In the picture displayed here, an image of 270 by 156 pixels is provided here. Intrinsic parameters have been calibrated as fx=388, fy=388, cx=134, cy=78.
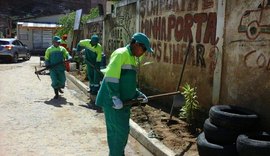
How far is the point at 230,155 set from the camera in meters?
5.14

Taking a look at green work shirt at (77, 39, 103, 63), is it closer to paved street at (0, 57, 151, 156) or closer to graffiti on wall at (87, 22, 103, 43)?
paved street at (0, 57, 151, 156)

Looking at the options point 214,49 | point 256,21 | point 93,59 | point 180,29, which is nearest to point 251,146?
point 256,21

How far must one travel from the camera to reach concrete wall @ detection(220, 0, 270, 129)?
591cm

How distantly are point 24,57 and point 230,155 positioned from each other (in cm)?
2508

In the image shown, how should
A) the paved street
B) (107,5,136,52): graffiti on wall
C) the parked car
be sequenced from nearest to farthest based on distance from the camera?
the paved street
(107,5,136,52): graffiti on wall
the parked car

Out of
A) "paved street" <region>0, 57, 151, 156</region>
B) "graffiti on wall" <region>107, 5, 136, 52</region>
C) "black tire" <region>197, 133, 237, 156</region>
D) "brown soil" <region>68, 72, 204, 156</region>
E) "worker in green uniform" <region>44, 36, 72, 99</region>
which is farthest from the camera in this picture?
"graffiti on wall" <region>107, 5, 136, 52</region>

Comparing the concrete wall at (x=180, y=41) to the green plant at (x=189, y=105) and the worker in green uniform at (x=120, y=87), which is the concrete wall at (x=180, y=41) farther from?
the worker in green uniform at (x=120, y=87)

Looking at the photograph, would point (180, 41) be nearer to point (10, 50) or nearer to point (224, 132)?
point (224, 132)

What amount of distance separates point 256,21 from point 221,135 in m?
1.99

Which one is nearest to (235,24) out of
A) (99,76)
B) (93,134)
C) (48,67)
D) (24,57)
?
(93,134)

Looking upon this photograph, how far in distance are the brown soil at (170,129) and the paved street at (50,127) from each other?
44 centimetres

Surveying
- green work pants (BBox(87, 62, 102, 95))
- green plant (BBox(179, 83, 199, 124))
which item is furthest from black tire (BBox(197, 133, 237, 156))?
green work pants (BBox(87, 62, 102, 95))

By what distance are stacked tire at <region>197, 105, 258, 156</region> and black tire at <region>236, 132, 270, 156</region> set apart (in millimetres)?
269

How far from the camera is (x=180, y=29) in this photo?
342 inches
